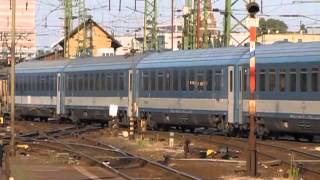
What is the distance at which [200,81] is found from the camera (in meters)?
29.9

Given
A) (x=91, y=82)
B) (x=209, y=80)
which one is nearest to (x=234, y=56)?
(x=209, y=80)

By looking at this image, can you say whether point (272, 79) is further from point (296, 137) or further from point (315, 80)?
point (296, 137)

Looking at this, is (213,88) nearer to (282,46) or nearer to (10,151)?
(282,46)

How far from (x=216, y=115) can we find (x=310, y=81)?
18.3 feet

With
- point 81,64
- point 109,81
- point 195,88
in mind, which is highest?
point 81,64

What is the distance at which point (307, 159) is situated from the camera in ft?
64.8

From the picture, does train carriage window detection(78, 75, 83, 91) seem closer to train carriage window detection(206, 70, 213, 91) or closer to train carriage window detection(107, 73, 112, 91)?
train carriage window detection(107, 73, 112, 91)

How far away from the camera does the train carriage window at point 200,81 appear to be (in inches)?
1167

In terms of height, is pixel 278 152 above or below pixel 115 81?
below

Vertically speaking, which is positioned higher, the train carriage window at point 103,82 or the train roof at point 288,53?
the train roof at point 288,53

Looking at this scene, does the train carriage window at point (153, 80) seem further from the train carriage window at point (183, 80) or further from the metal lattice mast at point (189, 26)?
the metal lattice mast at point (189, 26)

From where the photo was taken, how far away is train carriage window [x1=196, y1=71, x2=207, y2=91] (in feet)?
97.3

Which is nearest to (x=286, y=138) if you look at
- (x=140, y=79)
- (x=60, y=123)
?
(x=140, y=79)

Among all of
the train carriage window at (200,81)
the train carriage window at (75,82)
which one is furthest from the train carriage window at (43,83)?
the train carriage window at (200,81)
